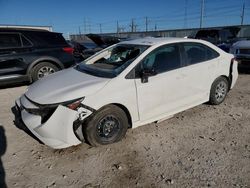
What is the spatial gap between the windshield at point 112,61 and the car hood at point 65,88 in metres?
0.18

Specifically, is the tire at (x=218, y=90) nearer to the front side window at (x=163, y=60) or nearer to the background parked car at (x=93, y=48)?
the front side window at (x=163, y=60)

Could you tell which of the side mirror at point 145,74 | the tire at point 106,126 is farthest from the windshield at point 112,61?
the tire at point 106,126

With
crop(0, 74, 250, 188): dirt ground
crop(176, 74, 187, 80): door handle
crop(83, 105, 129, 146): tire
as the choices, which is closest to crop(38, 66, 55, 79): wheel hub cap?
crop(0, 74, 250, 188): dirt ground

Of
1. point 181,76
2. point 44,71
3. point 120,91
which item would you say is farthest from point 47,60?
point 181,76

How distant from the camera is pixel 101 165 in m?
3.20

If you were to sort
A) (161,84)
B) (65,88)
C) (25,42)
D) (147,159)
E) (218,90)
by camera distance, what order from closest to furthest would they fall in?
1. (147,159)
2. (65,88)
3. (161,84)
4. (218,90)
5. (25,42)

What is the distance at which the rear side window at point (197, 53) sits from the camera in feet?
14.6

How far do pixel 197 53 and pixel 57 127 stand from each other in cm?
297

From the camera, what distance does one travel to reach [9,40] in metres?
6.59

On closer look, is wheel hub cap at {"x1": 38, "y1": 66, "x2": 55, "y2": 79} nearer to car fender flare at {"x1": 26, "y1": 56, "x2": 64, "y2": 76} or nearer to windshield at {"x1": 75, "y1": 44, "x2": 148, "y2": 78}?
car fender flare at {"x1": 26, "y1": 56, "x2": 64, "y2": 76}

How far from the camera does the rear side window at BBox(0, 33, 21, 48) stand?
6484 millimetres

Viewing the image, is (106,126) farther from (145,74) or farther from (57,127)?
(145,74)

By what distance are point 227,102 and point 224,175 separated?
114 inches

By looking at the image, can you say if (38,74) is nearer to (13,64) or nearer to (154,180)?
(13,64)
